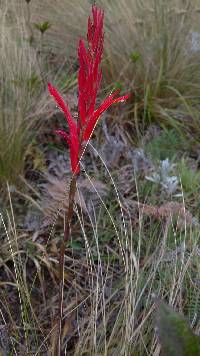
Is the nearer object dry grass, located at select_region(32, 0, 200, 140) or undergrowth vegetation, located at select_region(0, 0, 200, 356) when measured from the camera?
undergrowth vegetation, located at select_region(0, 0, 200, 356)

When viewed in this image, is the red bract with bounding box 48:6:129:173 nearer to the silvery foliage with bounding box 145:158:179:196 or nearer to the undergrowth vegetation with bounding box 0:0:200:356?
the undergrowth vegetation with bounding box 0:0:200:356

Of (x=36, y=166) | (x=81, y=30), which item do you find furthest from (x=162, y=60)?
(x=36, y=166)

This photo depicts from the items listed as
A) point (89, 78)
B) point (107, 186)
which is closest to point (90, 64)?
point (89, 78)

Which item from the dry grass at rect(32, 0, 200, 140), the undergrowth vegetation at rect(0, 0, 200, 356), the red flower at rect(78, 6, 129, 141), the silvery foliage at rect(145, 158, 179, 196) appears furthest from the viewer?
the dry grass at rect(32, 0, 200, 140)

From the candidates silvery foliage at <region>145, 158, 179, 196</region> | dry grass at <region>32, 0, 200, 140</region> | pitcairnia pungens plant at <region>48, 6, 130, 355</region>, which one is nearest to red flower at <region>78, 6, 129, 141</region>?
pitcairnia pungens plant at <region>48, 6, 130, 355</region>

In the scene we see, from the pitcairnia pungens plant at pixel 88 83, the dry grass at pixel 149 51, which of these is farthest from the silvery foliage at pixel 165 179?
the pitcairnia pungens plant at pixel 88 83

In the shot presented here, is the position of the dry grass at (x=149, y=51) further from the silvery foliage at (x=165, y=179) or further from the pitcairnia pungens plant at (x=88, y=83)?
the pitcairnia pungens plant at (x=88, y=83)

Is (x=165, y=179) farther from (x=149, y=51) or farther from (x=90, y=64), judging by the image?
(x=90, y=64)

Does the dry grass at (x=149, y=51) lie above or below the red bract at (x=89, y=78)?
below
